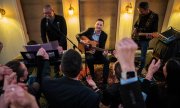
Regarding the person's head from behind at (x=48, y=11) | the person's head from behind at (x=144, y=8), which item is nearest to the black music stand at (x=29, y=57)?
the person's head from behind at (x=48, y=11)

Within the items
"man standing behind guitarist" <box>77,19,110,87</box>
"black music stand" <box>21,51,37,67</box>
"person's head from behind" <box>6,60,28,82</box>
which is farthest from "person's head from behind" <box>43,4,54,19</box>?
"person's head from behind" <box>6,60,28,82</box>

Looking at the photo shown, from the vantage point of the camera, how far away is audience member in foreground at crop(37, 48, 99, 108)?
1482 mm

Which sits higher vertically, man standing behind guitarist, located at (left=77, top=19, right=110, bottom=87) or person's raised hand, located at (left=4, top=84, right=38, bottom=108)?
person's raised hand, located at (left=4, top=84, right=38, bottom=108)

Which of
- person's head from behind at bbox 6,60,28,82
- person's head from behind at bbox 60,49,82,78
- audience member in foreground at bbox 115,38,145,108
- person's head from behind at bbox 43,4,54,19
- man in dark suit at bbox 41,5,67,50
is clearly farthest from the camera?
man in dark suit at bbox 41,5,67,50

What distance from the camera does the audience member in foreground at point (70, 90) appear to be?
1.48 meters

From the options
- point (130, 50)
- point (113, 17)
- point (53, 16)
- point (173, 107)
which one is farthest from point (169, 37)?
point (130, 50)

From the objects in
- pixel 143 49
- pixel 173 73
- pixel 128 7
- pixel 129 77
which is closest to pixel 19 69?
pixel 129 77

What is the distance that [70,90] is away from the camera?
1489 mm

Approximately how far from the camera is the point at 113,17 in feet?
17.9

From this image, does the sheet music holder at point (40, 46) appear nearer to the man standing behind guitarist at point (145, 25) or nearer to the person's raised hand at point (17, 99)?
the person's raised hand at point (17, 99)

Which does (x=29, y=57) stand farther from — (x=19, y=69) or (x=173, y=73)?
(x=173, y=73)

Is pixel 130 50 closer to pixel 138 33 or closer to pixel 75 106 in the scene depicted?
pixel 75 106

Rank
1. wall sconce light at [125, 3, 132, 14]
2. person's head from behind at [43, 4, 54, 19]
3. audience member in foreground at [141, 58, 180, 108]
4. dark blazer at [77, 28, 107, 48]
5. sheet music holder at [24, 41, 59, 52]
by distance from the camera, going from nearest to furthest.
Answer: audience member in foreground at [141, 58, 180, 108], sheet music holder at [24, 41, 59, 52], person's head from behind at [43, 4, 54, 19], dark blazer at [77, 28, 107, 48], wall sconce light at [125, 3, 132, 14]

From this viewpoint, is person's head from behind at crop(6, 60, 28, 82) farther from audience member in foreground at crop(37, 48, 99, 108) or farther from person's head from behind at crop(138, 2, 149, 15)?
person's head from behind at crop(138, 2, 149, 15)
